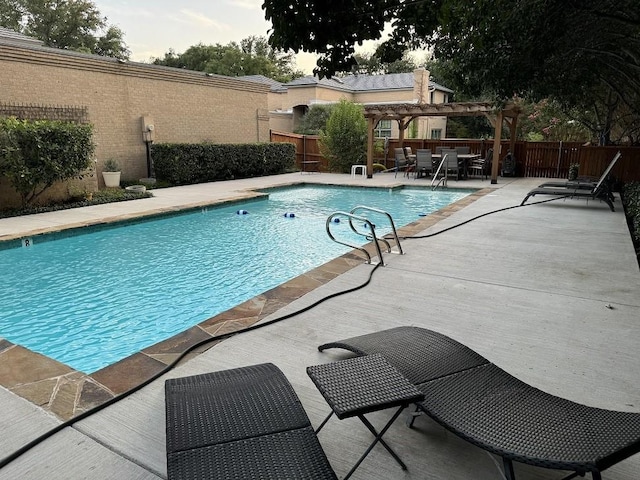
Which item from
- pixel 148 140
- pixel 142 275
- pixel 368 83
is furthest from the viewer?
pixel 368 83

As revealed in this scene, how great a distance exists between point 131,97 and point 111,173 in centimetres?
273

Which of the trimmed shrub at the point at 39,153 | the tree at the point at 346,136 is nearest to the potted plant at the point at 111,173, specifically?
the trimmed shrub at the point at 39,153

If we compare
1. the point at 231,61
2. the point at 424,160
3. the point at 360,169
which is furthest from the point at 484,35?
the point at 231,61

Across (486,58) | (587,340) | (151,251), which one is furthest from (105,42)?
(587,340)

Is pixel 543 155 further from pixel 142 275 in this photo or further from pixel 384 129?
pixel 142 275

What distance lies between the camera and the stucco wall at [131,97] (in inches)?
419

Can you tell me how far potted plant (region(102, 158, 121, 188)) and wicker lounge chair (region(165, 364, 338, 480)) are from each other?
1092 centimetres

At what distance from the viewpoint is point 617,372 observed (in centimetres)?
276

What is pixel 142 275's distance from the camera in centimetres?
590

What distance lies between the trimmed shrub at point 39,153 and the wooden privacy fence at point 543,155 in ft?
36.4

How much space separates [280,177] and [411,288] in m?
12.7

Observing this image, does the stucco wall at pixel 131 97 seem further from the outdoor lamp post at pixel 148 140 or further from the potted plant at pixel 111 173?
the potted plant at pixel 111 173

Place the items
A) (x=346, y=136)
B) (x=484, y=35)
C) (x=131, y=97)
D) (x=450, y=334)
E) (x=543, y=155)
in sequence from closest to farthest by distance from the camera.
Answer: (x=450, y=334)
(x=484, y=35)
(x=131, y=97)
(x=543, y=155)
(x=346, y=136)

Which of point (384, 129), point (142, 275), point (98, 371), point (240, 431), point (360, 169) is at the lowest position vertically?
point (142, 275)
